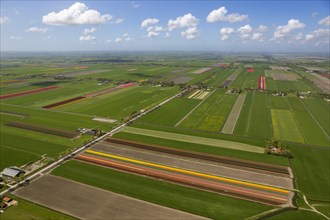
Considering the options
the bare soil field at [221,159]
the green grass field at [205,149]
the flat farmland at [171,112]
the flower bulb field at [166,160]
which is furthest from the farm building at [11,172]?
the flat farmland at [171,112]

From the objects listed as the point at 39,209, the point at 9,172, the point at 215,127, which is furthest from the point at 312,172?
the point at 9,172

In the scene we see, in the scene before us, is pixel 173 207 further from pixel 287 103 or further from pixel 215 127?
pixel 287 103

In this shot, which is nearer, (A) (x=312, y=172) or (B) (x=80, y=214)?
(B) (x=80, y=214)

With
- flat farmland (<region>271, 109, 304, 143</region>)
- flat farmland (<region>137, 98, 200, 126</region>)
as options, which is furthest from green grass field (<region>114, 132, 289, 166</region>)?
flat farmland (<region>271, 109, 304, 143</region>)

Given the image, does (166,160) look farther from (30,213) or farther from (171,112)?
(171,112)

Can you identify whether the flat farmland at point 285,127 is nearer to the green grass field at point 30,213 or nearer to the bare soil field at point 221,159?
the bare soil field at point 221,159

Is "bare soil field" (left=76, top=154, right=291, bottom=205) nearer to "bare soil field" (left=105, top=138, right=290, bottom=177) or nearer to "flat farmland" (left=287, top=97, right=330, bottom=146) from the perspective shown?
"bare soil field" (left=105, top=138, right=290, bottom=177)
